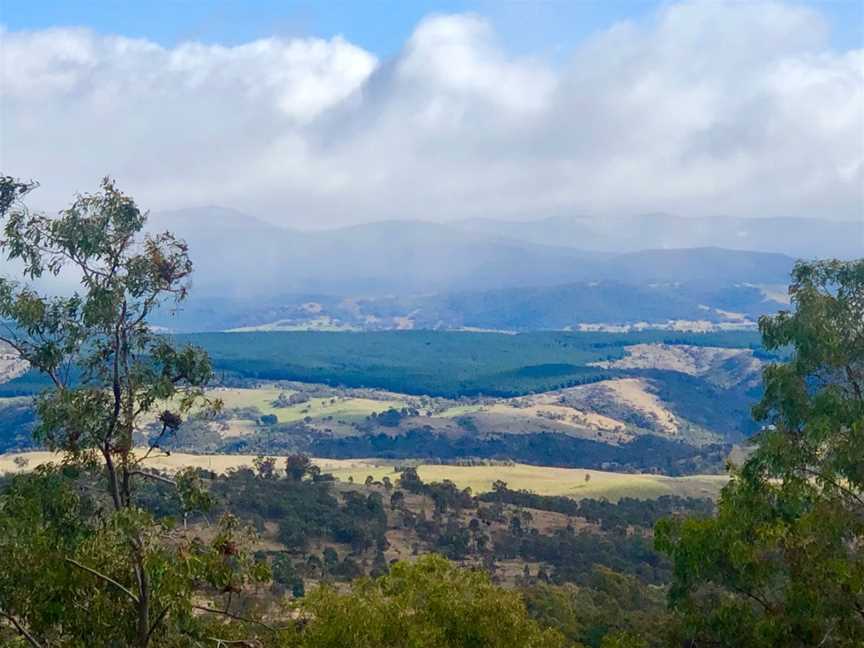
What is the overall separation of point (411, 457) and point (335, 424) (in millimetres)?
28027

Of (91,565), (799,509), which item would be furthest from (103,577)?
(799,509)

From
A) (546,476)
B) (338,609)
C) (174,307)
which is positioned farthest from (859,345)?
(546,476)

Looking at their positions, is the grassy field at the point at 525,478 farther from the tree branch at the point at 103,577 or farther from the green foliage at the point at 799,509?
the tree branch at the point at 103,577

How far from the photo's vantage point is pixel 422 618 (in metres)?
18.0

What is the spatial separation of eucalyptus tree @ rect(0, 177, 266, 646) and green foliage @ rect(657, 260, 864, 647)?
10828 mm

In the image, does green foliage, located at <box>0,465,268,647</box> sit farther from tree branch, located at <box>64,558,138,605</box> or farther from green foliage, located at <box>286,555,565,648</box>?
green foliage, located at <box>286,555,565,648</box>

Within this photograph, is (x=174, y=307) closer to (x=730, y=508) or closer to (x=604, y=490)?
(x=730, y=508)

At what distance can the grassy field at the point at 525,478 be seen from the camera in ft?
317

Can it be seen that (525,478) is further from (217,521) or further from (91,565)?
(91,565)

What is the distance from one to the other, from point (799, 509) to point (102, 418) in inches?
555

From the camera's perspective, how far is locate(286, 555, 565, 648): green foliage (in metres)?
17.4

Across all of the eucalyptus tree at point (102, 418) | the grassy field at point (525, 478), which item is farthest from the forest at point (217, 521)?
the grassy field at point (525, 478)

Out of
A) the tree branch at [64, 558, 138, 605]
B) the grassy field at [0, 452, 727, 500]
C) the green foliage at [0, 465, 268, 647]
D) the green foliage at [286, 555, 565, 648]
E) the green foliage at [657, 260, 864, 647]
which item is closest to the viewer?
the tree branch at [64, 558, 138, 605]

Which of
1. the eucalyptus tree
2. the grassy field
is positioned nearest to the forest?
the eucalyptus tree
